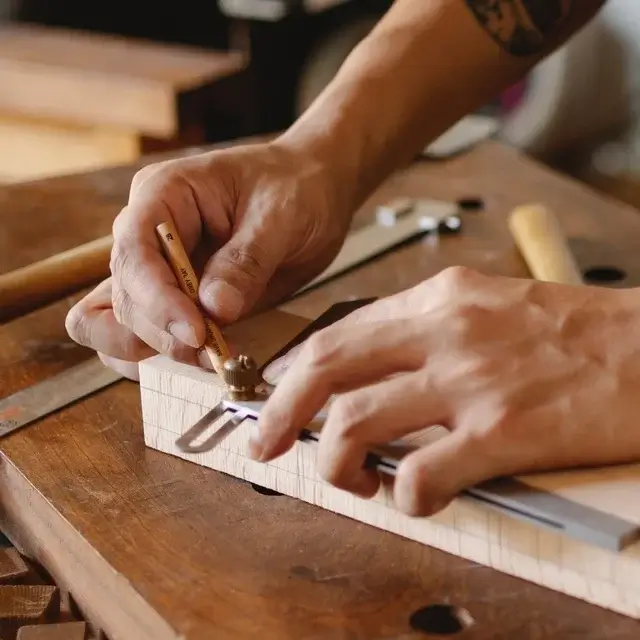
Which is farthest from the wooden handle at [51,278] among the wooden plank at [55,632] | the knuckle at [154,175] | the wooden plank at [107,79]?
the wooden plank at [107,79]

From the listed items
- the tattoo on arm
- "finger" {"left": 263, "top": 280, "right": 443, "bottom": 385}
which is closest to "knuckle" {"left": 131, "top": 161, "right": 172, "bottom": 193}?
"finger" {"left": 263, "top": 280, "right": 443, "bottom": 385}

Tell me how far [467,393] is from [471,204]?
0.72 meters

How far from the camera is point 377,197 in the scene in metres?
1.27

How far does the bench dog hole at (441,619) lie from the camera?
0.56 m

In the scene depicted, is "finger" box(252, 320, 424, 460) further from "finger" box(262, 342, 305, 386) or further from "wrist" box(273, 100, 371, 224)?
"wrist" box(273, 100, 371, 224)

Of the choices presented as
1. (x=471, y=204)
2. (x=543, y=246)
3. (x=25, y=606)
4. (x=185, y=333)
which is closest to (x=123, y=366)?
(x=185, y=333)

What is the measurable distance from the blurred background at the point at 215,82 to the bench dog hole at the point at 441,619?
1501 millimetres

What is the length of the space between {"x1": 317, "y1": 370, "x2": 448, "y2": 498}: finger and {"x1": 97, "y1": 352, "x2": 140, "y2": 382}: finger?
30 centimetres

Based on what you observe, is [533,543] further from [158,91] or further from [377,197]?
[158,91]

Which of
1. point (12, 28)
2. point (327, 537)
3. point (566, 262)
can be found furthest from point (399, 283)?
point (12, 28)

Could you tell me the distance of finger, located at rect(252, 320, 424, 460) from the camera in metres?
0.58

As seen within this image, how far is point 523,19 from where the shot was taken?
3.57ft

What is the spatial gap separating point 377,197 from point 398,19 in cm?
28

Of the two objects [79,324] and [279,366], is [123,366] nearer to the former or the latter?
[79,324]
